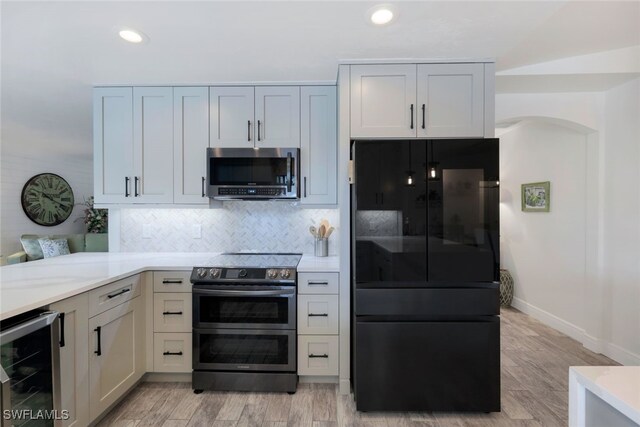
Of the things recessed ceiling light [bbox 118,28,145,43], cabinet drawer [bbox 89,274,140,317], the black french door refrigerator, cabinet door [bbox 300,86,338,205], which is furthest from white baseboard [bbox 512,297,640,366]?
recessed ceiling light [bbox 118,28,145,43]

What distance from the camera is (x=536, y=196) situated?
11.6 ft

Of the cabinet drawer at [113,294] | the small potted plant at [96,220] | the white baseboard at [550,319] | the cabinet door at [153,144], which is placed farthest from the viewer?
the small potted plant at [96,220]

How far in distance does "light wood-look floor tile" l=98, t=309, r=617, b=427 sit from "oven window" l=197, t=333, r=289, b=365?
251 mm

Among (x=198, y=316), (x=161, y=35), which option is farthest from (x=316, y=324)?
(x=161, y=35)

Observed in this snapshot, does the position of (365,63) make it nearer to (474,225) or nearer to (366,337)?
(474,225)

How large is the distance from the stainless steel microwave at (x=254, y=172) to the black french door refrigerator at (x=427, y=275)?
0.72m

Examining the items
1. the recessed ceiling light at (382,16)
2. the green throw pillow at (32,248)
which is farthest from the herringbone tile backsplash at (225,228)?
the green throw pillow at (32,248)

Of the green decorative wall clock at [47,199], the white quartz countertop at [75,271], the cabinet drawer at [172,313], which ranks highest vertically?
the green decorative wall clock at [47,199]

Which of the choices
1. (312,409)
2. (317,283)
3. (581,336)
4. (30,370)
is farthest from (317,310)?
(581,336)

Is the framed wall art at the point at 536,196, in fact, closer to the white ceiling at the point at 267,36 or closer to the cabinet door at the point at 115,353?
the white ceiling at the point at 267,36

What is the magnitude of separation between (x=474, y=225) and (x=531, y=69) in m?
1.50

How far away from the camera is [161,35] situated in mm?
1791

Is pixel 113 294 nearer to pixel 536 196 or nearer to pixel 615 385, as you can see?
pixel 615 385

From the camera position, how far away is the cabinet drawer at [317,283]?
7.11 ft
